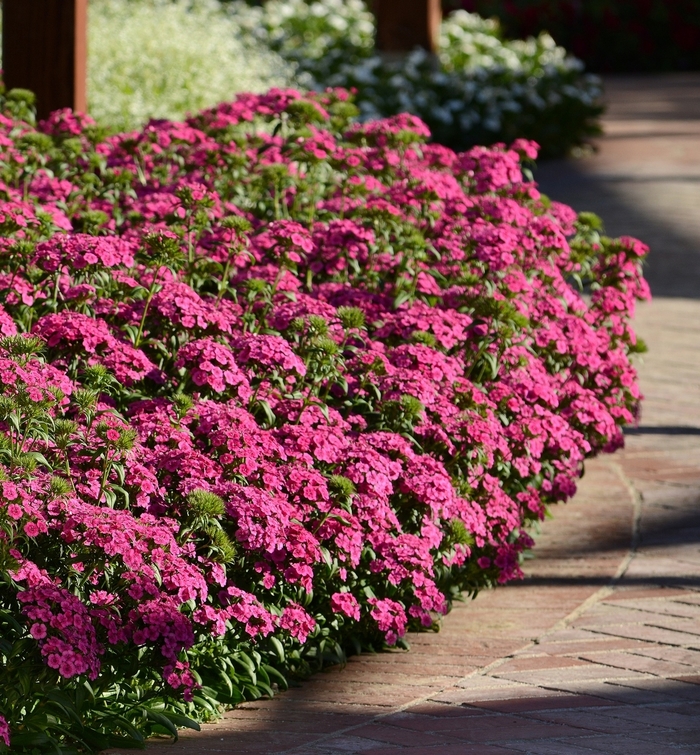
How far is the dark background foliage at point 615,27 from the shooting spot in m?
20.7

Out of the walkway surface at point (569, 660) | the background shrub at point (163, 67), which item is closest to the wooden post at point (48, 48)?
the background shrub at point (163, 67)

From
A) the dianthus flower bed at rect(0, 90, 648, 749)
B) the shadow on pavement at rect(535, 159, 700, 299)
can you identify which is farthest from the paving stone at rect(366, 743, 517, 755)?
the shadow on pavement at rect(535, 159, 700, 299)

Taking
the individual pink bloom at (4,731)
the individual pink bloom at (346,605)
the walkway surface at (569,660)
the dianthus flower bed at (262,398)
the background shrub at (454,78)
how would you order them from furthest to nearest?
the background shrub at (454,78) < the individual pink bloom at (346,605) < the walkway surface at (569,660) < the dianthus flower bed at (262,398) < the individual pink bloom at (4,731)

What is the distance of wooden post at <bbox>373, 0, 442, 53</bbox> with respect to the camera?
13234 mm

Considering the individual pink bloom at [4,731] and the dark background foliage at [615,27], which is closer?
the individual pink bloom at [4,731]

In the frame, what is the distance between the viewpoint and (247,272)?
14.9ft

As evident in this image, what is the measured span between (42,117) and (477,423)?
399 cm

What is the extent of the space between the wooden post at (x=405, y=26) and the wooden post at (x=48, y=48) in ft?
22.6

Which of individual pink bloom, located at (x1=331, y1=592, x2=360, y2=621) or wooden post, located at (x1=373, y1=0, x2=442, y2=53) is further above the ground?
wooden post, located at (x1=373, y1=0, x2=442, y2=53)

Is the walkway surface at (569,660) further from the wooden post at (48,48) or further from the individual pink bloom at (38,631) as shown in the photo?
the wooden post at (48,48)

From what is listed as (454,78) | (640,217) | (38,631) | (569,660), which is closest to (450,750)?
(569,660)

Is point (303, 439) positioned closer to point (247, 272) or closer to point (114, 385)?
point (114, 385)

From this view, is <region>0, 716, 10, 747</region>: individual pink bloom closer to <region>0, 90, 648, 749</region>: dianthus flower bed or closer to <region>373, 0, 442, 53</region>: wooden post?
<region>0, 90, 648, 749</region>: dianthus flower bed

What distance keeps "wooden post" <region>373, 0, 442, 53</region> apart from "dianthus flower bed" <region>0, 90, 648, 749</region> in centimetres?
796
